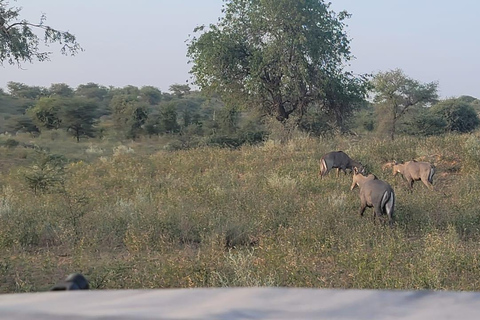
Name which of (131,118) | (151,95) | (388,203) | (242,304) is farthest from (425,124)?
(151,95)

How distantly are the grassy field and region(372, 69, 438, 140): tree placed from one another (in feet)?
62.9

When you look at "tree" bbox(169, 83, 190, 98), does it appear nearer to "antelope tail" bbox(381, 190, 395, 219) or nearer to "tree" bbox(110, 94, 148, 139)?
"tree" bbox(110, 94, 148, 139)

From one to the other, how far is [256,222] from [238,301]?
575 cm

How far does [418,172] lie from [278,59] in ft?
34.6

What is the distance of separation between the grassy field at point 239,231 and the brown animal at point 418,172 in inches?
10.9

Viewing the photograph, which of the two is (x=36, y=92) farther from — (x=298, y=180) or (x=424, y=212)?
(x=424, y=212)

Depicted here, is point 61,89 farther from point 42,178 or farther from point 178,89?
point 42,178

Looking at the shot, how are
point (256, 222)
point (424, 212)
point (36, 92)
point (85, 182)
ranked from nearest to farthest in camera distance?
1. point (256, 222)
2. point (424, 212)
3. point (85, 182)
4. point (36, 92)

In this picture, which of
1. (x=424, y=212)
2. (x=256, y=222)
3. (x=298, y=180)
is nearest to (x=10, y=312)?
(x=256, y=222)

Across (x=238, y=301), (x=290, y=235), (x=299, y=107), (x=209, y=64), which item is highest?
(x=209, y=64)

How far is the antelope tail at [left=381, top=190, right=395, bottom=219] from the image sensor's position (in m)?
7.55

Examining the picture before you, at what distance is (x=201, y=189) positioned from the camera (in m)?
9.95

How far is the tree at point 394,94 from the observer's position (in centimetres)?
3172

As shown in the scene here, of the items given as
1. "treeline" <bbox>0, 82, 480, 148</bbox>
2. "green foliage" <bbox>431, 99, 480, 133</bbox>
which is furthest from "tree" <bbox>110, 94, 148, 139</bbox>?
"green foliage" <bbox>431, 99, 480, 133</bbox>
